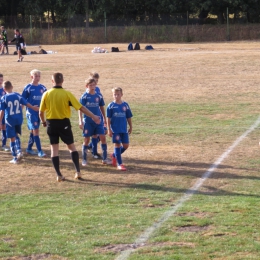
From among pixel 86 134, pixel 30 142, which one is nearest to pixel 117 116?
pixel 86 134

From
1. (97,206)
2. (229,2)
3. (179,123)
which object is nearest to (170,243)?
(97,206)

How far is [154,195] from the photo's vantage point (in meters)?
9.40

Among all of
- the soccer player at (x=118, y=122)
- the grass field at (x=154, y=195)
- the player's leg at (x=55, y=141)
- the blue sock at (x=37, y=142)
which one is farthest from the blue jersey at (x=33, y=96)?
the player's leg at (x=55, y=141)

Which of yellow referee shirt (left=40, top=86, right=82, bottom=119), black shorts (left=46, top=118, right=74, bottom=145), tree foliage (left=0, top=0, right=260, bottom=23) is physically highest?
tree foliage (left=0, top=0, right=260, bottom=23)

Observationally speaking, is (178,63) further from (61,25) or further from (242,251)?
(61,25)

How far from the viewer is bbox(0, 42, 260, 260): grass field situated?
717cm

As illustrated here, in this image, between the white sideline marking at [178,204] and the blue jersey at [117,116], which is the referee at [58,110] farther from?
the white sideline marking at [178,204]

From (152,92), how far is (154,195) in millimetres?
12268

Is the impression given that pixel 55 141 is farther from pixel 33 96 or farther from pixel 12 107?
pixel 33 96

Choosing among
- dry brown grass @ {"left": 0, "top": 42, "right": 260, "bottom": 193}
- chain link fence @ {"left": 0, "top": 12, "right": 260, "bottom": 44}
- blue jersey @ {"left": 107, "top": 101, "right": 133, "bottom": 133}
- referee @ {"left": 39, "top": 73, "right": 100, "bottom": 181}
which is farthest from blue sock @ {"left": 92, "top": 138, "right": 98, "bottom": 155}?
chain link fence @ {"left": 0, "top": 12, "right": 260, "bottom": 44}

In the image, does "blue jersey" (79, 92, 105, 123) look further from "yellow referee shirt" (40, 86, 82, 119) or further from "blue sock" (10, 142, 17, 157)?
"blue sock" (10, 142, 17, 157)

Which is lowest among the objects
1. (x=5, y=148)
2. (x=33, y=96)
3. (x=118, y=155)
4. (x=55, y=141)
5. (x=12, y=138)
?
(x=5, y=148)

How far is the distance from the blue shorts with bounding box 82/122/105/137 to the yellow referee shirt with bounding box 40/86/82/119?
1.37 meters

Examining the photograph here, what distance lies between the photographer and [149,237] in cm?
745
